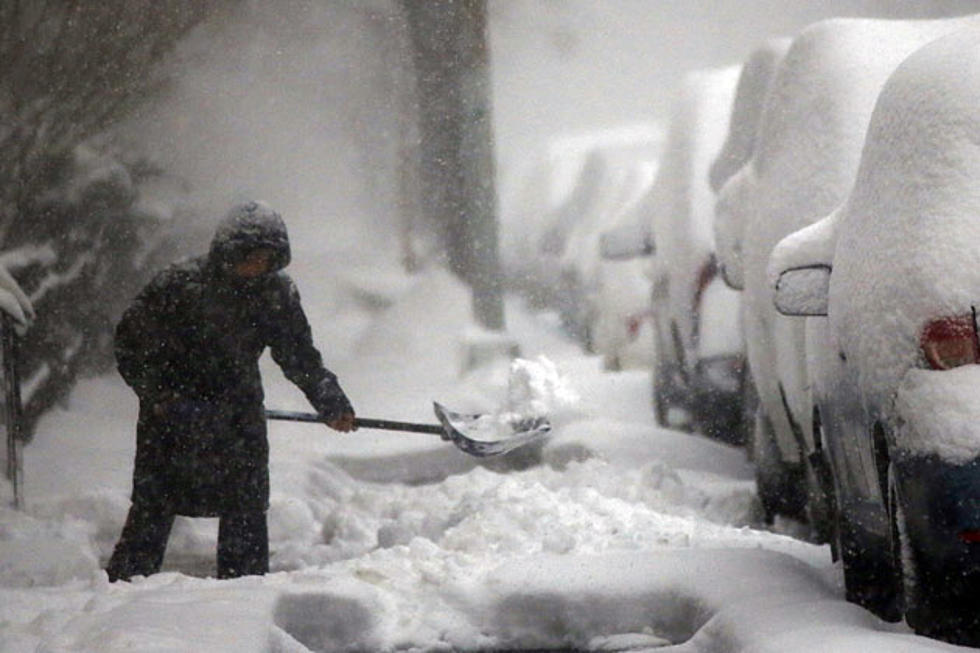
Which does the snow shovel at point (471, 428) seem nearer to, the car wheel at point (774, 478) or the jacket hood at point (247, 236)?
the jacket hood at point (247, 236)

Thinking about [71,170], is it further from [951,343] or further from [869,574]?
[951,343]

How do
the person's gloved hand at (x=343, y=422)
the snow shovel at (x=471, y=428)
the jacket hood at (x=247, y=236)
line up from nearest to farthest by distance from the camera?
the jacket hood at (x=247, y=236) < the person's gloved hand at (x=343, y=422) < the snow shovel at (x=471, y=428)

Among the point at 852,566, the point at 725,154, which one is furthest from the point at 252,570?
the point at 725,154

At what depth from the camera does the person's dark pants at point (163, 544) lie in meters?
5.22

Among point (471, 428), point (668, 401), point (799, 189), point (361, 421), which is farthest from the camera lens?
point (668, 401)

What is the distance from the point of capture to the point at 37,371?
8.41 m

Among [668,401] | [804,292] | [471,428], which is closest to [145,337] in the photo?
[471,428]

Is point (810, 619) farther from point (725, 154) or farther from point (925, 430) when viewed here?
point (725, 154)

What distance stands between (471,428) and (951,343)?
146 inches

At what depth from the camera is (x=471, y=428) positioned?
6.46m

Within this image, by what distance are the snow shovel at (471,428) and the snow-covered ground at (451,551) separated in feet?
0.63

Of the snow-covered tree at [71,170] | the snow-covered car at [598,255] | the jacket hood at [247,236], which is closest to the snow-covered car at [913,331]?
the jacket hood at [247,236]

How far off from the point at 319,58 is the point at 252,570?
8.13 m

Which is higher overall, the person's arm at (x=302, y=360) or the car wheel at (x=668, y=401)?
the person's arm at (x=302, y=360)
